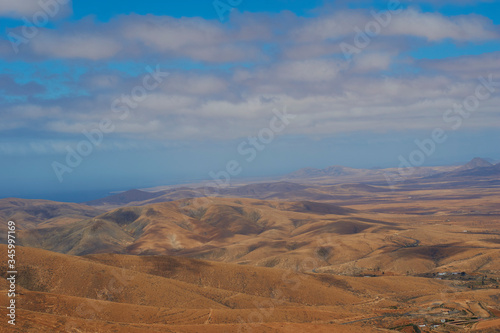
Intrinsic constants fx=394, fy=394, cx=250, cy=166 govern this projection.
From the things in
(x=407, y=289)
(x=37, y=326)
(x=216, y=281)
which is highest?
(x=37, y=326)

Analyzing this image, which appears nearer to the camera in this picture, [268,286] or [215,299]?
[215,299]

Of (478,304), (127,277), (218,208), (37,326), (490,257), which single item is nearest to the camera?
(37,326)

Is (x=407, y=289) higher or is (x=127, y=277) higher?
(x=127, y=277)

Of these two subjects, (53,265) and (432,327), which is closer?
(432,327)

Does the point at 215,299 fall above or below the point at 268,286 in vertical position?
above

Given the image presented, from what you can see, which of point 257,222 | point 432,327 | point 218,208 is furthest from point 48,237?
point 432,327

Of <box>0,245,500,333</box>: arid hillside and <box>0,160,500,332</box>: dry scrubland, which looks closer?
<box>0,245,500,333</box>: arid hillside

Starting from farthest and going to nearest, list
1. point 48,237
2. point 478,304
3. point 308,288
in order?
point 48,237 → point 308,288 → point 478,304

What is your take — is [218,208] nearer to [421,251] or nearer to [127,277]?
[421,251]

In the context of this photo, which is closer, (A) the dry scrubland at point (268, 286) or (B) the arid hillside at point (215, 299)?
(B) the arid hillside at point (215, 299)

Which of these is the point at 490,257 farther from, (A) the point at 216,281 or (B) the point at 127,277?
(B) the point at 127,277
